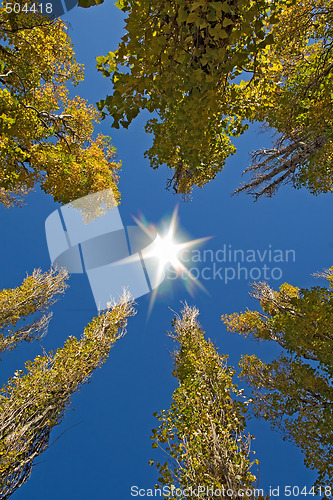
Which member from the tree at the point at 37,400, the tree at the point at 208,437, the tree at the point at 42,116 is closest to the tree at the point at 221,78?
the tree at the point at 42,116

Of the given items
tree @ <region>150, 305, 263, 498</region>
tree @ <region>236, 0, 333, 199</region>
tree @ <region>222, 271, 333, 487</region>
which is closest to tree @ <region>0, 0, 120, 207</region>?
tree @ <region>236, 0, 333, 199</region>

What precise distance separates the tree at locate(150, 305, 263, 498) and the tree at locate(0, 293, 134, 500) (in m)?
5.68

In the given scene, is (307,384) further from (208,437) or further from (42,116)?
(42,116)

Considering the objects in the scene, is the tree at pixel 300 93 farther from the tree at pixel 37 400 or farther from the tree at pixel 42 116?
the tree at pixel 37 400

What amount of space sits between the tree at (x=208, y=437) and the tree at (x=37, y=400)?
568 cm

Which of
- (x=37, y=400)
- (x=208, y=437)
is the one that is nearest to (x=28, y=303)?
(x=37, y=400)

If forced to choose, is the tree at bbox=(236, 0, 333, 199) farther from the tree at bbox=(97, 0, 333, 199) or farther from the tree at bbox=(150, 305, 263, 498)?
the tree at bbox=(150, 305, 263, 498)

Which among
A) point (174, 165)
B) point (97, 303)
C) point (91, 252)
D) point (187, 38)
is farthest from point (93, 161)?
point (97, 303)

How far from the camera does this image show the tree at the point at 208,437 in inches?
159

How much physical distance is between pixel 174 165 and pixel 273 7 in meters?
3.96

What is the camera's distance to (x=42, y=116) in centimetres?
745

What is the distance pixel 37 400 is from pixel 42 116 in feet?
35.2

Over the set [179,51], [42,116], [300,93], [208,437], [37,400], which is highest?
[42,116]

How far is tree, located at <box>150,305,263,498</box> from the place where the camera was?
4.04 metres
